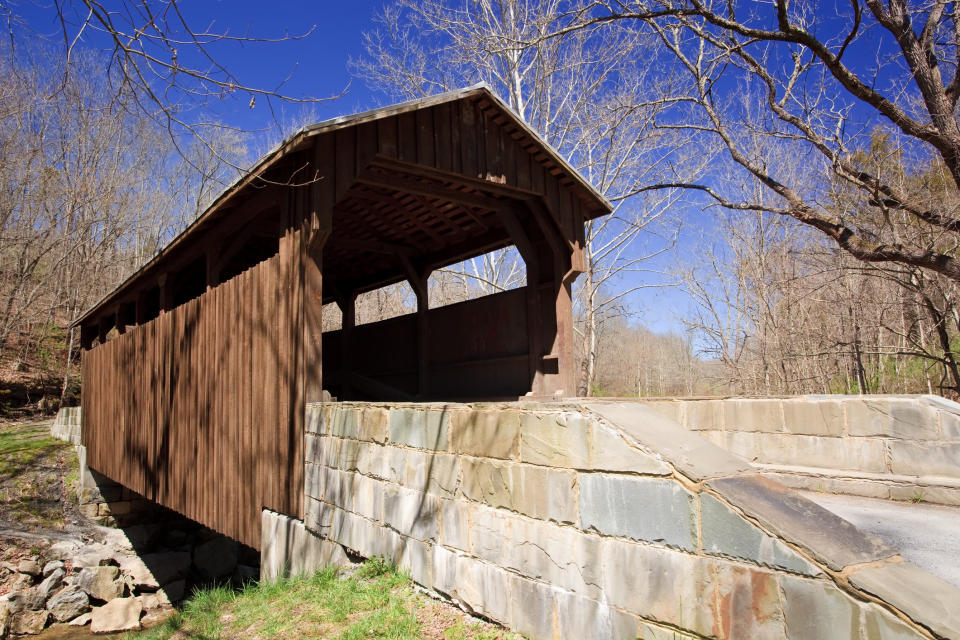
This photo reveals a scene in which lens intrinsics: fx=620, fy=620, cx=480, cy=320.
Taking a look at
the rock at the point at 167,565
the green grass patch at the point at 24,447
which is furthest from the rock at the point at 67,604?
the green grass patch at the point at 24,447

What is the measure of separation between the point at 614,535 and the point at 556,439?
547mm

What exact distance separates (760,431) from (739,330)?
11.2 metres

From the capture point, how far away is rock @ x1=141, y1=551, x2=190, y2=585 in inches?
444

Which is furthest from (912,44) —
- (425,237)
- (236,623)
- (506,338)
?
(236,623)

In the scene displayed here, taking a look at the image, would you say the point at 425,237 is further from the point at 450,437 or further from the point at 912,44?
the point at 912,44

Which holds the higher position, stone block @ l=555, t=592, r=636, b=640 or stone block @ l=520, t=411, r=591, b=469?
stone block @ l=520, t=411, r=591, b=469

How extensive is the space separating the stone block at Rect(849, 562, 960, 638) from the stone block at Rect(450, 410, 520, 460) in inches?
69.1

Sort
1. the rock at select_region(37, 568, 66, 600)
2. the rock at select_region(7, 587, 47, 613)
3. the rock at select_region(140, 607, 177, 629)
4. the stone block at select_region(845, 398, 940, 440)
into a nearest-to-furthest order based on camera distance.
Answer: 1. the stone block at select_region(845, 398, 940, 440)
2. the rock at select_region(7, 587, 47, 613)
3. the rock at select_region(140, 607, 177, 629)
4. the rock at select_region(37, 568, 66, 600)

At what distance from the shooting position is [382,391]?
9773 millimetres

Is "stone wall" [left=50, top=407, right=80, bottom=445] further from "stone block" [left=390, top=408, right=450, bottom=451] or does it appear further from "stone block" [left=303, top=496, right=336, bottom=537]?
"stone block" [left=390, top=408, right=450, bottom=451]

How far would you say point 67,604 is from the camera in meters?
9.48

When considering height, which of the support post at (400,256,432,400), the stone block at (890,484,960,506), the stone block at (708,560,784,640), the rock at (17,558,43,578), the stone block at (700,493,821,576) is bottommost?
the rock at (17,558,43,578)

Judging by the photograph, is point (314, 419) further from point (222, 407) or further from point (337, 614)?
point (222, 407)

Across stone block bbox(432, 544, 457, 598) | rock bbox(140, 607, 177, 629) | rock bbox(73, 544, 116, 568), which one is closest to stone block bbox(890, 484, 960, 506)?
stone block bbox(432, 544, 457, 598)
